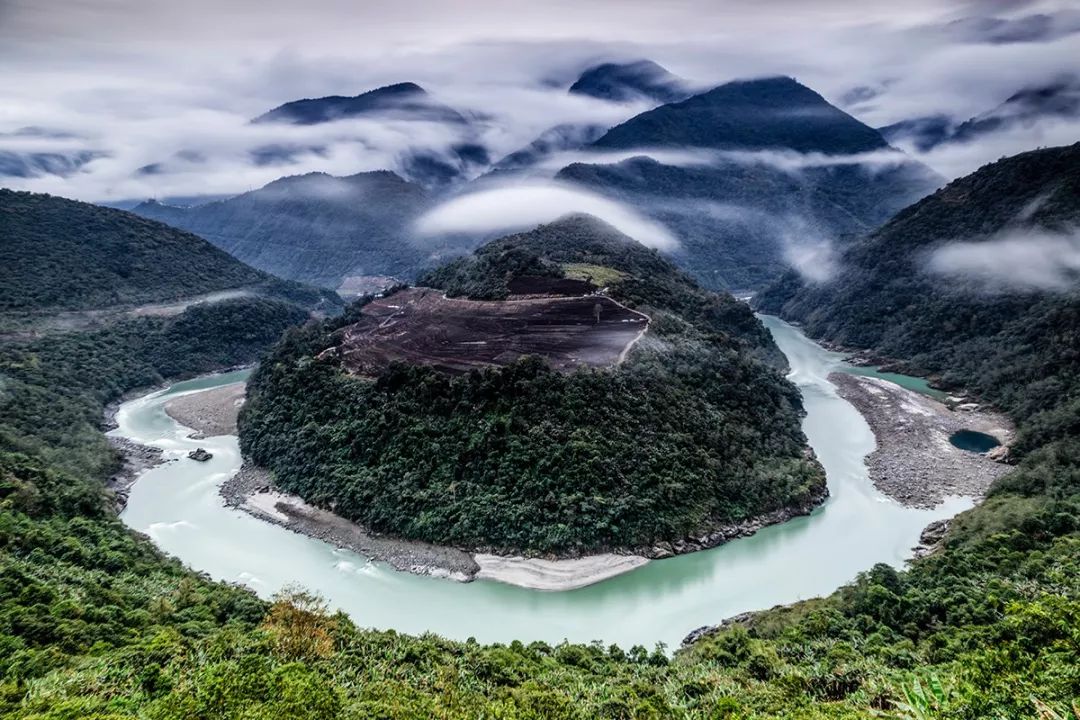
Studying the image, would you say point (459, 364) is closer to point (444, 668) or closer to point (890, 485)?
point (444, 668)

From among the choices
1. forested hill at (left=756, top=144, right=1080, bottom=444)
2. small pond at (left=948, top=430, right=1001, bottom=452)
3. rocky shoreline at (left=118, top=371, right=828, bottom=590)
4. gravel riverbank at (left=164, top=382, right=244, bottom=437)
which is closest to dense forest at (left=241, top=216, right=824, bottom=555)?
rocky shoreline at (left=118, top=371, right=828, bottom=590)

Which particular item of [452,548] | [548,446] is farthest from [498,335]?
[452,548]

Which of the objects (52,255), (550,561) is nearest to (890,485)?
(550,561)

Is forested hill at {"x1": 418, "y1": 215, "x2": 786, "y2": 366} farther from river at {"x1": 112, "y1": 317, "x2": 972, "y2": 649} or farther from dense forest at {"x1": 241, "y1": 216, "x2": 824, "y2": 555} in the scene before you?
river at {"x1": 112, "y1": 317, "x2": 972, "y2": 649}

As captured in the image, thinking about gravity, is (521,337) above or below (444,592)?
above

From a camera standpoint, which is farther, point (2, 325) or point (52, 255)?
point (52, 255)

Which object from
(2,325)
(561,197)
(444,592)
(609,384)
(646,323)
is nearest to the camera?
(444,592)
